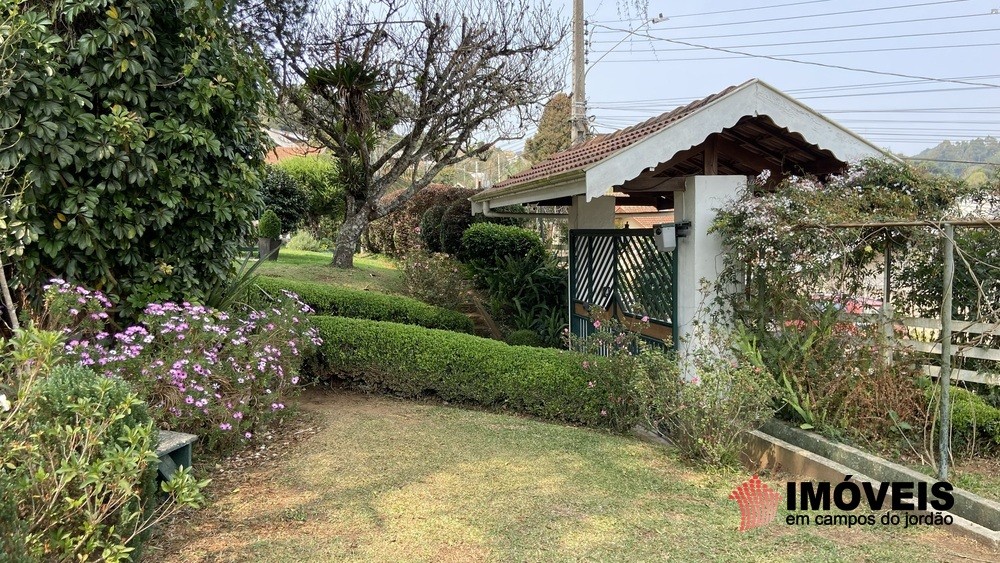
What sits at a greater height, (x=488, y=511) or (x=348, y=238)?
(x=348, y=238)

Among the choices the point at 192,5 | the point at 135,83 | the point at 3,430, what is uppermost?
the point at 192,5

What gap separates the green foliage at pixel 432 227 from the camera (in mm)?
15508

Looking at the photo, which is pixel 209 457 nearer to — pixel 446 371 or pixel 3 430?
pixel 3 430

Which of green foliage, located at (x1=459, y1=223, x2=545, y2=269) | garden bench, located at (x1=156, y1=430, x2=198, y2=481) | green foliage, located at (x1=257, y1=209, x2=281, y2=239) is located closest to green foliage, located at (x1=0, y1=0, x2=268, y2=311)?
garden bench, located at (x1=156, y1=430, x2=198, y2=481)

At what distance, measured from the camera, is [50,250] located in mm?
4480

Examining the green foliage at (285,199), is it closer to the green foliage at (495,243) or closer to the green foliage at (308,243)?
the green foliage at (495,243)

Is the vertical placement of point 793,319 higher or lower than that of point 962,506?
higher

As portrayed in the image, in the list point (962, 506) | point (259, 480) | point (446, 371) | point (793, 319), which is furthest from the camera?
point (446, 371)

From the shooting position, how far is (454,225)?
15.0 metres

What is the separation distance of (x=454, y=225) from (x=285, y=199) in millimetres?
3902

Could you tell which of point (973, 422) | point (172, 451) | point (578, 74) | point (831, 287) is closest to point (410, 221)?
point (578, 74)

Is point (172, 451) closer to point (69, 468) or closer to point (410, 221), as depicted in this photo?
point (69, 468)

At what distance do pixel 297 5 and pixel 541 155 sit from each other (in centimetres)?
1632

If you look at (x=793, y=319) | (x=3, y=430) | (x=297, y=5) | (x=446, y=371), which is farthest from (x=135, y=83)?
(x=297, y=5)
